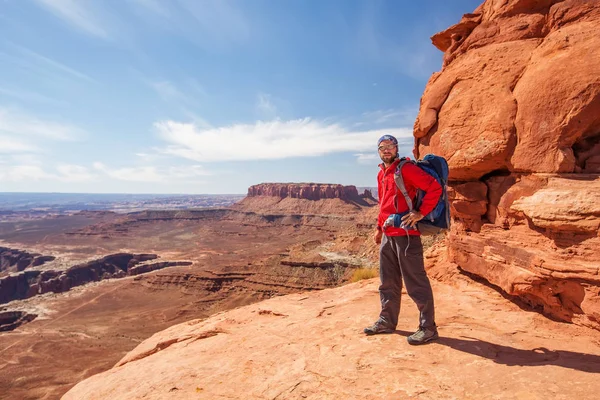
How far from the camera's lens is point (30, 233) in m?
85.8

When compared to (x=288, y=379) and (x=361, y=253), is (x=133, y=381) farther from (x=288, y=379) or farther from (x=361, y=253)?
(x=361, y=253)

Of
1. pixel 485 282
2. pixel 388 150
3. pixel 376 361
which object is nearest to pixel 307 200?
pixel 485 282

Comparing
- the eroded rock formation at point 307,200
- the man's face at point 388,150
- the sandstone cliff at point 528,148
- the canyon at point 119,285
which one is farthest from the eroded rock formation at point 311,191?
the man's face at point 388,150

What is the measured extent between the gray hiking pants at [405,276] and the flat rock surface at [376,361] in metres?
0.26

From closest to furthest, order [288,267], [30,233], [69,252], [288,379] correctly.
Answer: [288,379] → [288,267] → [69,252] → [30,233]

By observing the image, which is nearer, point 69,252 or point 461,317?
point 461,317

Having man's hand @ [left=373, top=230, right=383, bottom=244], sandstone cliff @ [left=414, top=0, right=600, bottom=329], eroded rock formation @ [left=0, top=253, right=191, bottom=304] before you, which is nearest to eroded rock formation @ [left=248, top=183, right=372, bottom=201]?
eroded rock formation @ [left=0, top=253, right=191, bottom=304]

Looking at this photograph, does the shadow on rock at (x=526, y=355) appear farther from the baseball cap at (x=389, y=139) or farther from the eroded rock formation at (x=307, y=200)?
the eroded rock formation at (x=307, y=200)

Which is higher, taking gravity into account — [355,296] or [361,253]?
[355,296]

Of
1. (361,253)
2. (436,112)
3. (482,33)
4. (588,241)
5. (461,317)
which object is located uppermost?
(482,33)

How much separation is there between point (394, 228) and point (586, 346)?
6.63ft

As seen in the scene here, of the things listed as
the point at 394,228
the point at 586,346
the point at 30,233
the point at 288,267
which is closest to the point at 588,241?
the point at 586,346

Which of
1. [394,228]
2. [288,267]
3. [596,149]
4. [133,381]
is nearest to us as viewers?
[394,228]

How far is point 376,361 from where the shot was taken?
2.98 metres
